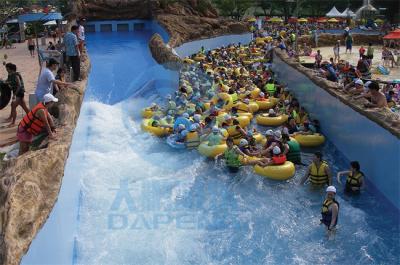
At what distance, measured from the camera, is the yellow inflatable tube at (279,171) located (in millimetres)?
9047

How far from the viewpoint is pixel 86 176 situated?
918cm

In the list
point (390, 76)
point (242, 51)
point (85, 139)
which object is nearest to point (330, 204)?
point (85, 139)

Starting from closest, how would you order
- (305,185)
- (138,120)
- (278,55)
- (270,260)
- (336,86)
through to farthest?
(270,260) → (305,185) → (336,86) → (138,120) → (278,55)

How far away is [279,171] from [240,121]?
10.9 feet

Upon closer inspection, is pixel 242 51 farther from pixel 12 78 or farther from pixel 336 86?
pixel 12 78

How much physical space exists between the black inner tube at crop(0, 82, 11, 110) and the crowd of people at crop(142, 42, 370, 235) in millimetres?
3381

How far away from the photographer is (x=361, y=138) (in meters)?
9.23

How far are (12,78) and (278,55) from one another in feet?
35.6

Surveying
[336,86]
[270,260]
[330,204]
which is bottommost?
[270,260]

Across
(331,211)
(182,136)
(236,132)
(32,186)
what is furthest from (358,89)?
(32,186)

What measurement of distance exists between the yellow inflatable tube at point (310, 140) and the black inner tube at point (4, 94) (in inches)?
260

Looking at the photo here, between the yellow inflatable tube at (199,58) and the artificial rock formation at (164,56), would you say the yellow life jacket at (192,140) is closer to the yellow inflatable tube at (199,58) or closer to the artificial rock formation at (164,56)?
the artificial rock formation at (164,56)

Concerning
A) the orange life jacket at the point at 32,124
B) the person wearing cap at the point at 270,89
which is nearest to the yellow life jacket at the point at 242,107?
the person wearing cap at the point at 270,89

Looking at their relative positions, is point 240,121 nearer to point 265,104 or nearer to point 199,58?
point 265,104
